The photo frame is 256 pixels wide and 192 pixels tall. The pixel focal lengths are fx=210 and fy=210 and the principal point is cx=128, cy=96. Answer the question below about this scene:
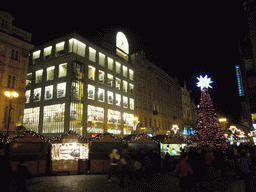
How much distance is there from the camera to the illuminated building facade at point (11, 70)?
859 inches

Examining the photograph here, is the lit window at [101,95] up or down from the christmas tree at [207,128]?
up

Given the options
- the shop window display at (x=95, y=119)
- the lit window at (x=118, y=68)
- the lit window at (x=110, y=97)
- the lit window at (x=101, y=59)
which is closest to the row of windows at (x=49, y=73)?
the shop window display at (x=95, y=119)

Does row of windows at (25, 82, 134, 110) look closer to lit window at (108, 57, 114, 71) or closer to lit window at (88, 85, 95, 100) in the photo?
lit window at (88, 85, 95, 100)

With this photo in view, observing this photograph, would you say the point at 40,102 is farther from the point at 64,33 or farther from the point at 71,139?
the point at 71,139

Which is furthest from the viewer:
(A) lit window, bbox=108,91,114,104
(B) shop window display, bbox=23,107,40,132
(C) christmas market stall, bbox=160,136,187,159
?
(A) lit window, bbox=108,91,114,104

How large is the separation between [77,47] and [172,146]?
23.4 metres

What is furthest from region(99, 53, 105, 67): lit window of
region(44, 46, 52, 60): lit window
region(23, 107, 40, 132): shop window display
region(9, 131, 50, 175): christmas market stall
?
region(9, 131, 50, 175): christmas market stall

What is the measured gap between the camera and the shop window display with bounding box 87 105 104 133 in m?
34.8

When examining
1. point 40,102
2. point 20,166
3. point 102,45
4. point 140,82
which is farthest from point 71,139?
point 140,82

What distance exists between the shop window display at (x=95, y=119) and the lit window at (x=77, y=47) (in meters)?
9.43

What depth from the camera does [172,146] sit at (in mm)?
21359

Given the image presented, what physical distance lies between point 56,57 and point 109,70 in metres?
10.4

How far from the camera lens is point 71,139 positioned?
51.1 feet

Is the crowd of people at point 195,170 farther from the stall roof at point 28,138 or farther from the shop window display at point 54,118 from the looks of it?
the shop window display at point 54,118
